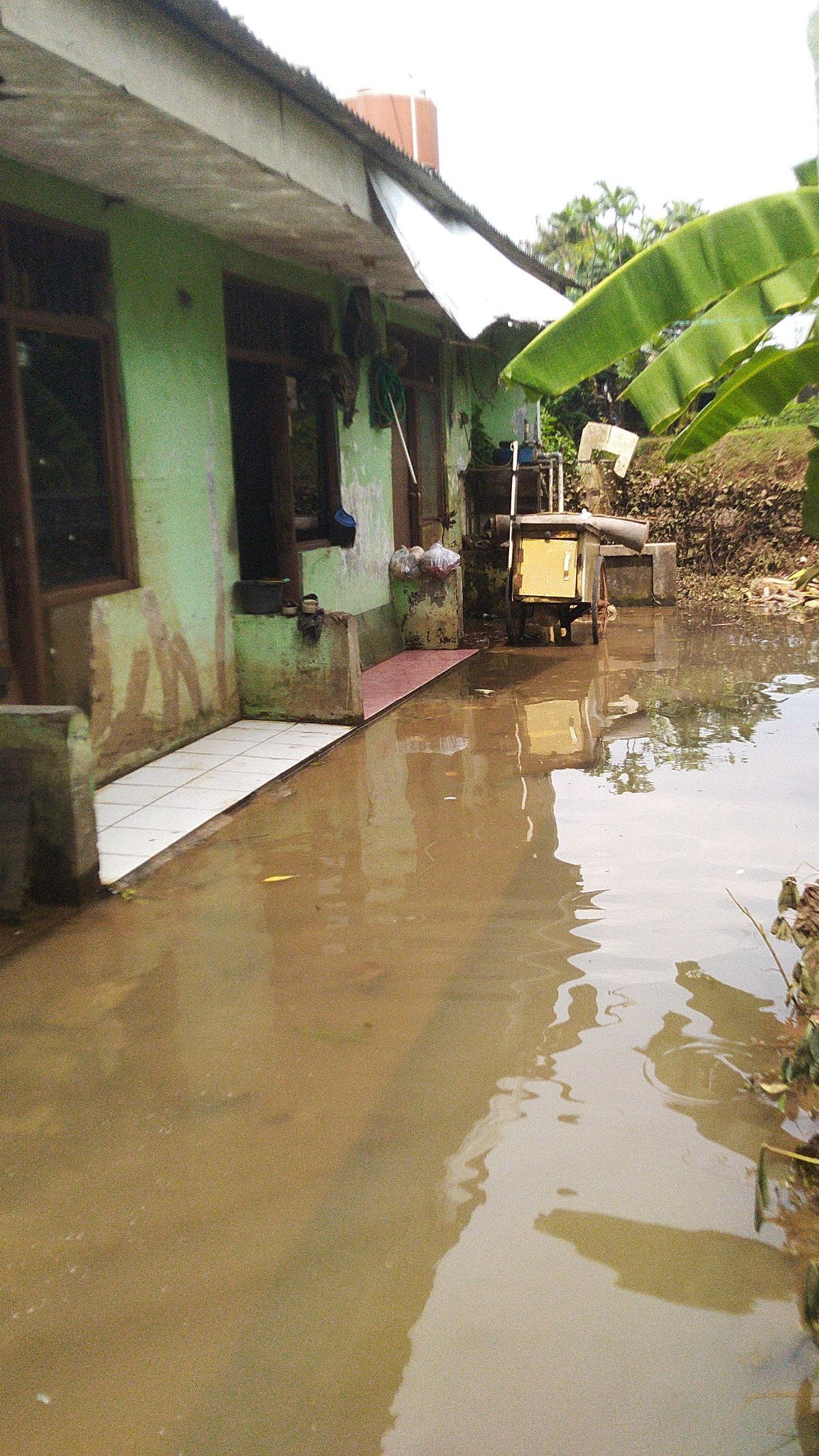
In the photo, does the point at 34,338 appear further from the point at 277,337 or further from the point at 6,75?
the point at 277,337

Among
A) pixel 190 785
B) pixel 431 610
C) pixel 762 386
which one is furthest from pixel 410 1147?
pixel 431 610

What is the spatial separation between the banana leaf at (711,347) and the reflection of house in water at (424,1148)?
6.73 ft

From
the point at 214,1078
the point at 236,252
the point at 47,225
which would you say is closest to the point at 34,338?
the point at 47,225

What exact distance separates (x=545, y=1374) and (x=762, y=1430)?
431 mm

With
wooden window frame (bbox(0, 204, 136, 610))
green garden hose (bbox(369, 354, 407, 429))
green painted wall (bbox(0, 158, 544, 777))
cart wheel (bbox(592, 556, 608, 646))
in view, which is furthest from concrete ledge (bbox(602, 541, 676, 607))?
wooden window frame (bbox(0, 204, 136, 610))

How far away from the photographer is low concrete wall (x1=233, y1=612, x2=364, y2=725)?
8.20 meters

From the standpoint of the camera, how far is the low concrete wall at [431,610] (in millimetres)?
11516

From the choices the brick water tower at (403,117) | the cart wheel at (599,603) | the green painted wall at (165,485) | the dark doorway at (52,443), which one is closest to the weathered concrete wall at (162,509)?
the green painted wall at (165,485)

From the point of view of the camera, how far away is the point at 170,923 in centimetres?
488

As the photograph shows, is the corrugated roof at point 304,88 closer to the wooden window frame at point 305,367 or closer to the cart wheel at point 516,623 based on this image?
the wooden window frame at point 305,367

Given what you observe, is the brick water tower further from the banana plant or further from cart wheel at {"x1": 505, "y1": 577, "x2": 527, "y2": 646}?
the banana plant

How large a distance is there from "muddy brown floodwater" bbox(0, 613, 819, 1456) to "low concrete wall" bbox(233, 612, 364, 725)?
7.29 ft

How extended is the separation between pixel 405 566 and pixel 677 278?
24.4 ft

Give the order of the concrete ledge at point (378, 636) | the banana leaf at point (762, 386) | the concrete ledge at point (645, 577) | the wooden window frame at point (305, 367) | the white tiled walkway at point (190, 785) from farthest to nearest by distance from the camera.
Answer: the concrete ledge at point (645, 577), the concrete ledge at point (378, 636), the wooden window frame at point (305, 367), the white tiled walkway at point (190, 785), the banana leaf at point (762, 386)
